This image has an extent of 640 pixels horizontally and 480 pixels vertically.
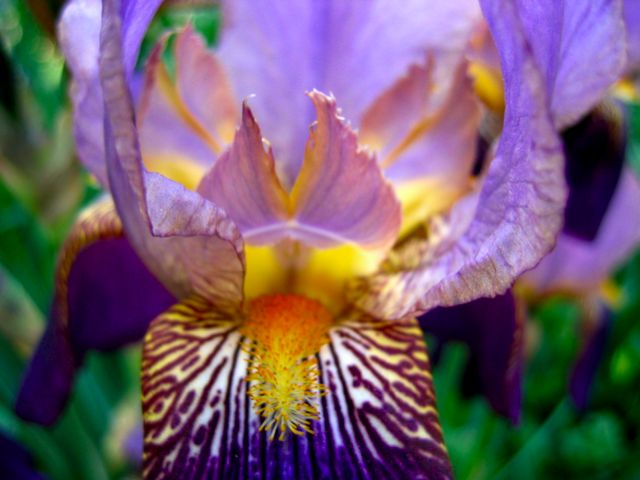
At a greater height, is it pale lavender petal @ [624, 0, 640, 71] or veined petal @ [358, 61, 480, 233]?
pale lavender petal @ [624, 0, 640, 71]

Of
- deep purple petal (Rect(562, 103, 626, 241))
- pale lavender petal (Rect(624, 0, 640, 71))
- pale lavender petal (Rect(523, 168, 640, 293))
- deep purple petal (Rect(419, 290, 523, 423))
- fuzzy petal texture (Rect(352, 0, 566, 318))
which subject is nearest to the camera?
fuzzy petal texture (Rect(352, 0, 566, 318))

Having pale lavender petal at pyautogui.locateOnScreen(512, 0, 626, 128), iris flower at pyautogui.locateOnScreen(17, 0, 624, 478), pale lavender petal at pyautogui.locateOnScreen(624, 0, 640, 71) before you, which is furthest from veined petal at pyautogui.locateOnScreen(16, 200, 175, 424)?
pale lavender petal at pyautogui.locateOnScreen(624, 0, 640, 71)

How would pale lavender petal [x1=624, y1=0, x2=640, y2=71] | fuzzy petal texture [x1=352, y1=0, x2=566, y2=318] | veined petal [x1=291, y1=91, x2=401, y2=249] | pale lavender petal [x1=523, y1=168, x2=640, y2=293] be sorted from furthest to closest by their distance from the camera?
pale lavender petal [x1=523, y1=168, x2=640, y2=293], pale lavender petal [x1=624, y1=0, x2=640, y2=71], veined petal [x1=291, y1=91, x2=401, y2=249], fuzzy petal texture [x1=352, y1=0, x2=566, y2=318]

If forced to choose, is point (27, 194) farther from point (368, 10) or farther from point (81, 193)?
point (368, 10)

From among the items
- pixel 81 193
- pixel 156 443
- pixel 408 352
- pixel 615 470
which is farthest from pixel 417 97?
pixel 615 470

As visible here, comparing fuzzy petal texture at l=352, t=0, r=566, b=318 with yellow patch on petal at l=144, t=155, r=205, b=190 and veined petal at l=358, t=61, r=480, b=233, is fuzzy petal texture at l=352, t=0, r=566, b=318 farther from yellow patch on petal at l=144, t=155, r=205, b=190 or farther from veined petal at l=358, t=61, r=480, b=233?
yellow patch on petal at l=144, t=155, r=205, b=190

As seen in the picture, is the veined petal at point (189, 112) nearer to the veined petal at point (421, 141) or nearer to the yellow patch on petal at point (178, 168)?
the yellow patch on petal at point (178, 168)

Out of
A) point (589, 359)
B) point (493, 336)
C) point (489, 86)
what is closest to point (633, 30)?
point (489, 86)

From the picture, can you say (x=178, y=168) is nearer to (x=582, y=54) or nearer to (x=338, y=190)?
(x=338, y=190)
